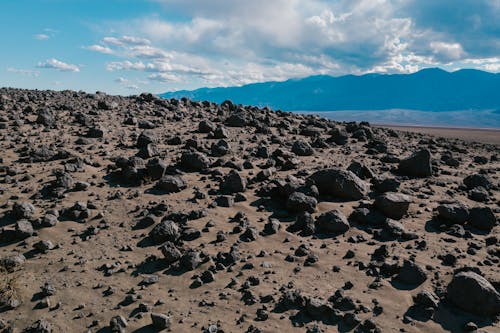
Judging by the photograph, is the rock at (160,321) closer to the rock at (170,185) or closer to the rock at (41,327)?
the rock at (41,327)

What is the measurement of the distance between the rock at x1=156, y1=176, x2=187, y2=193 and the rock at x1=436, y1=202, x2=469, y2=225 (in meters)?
6.05

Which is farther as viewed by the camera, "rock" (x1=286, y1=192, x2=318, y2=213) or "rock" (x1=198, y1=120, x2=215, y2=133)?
"rock" (x1=198, y1=120, x2=215, y2=133)

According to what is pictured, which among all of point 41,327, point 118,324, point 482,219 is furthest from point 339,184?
point 41,327

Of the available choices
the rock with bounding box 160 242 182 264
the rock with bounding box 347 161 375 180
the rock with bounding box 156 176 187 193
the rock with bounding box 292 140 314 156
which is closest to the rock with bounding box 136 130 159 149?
the rock with bounding box 156 176 187 193

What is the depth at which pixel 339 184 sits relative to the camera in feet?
34.5

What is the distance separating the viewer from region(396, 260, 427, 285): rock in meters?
7.40

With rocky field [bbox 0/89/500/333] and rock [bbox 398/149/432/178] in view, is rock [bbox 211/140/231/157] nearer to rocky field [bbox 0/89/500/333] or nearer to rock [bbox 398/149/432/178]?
rocky field [bbox 0/89/500/333]

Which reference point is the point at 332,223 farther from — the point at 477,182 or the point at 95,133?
the point at 95,133

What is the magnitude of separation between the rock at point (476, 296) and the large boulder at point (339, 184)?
3.91 metres

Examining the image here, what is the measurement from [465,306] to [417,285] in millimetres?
841

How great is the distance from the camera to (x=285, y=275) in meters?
7.51

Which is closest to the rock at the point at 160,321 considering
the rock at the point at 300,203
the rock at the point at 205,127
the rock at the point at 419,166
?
the rock at the point at 300,203

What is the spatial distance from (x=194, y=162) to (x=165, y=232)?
3760mm

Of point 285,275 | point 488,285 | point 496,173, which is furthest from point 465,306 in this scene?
point 496,173
